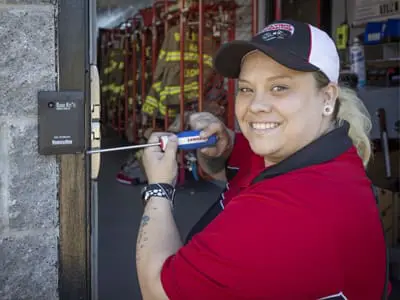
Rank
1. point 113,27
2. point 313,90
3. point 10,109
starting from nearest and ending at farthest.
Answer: point 313,90 < point 10,109 < point 113,27

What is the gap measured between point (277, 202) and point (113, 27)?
979 centimetres

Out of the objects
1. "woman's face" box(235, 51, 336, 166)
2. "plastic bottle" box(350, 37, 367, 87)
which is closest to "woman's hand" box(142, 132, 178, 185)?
"woman's face" box(235, 51, 336, 166)

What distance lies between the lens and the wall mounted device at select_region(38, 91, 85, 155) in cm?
167

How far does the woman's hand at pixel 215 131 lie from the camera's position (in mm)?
2105

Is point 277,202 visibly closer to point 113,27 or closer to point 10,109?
point 10,109

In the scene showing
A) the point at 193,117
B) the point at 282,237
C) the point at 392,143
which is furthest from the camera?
the point at 392,143

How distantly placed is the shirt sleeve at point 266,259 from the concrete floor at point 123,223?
6.32ft

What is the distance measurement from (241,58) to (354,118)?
380 millimetres

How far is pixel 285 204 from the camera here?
130 centimetres

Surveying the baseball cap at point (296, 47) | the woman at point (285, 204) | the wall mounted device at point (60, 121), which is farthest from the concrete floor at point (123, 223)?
the baseball cap at point (296, 47)

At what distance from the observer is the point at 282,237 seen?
127cm

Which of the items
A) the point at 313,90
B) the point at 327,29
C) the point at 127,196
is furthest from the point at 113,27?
the point at 313,90

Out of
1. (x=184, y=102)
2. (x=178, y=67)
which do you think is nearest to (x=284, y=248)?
(x=184, y=102)

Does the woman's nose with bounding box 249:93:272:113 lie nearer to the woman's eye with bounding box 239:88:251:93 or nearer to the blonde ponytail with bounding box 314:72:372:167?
the woman's eye with bounding box 239:88:251:93
